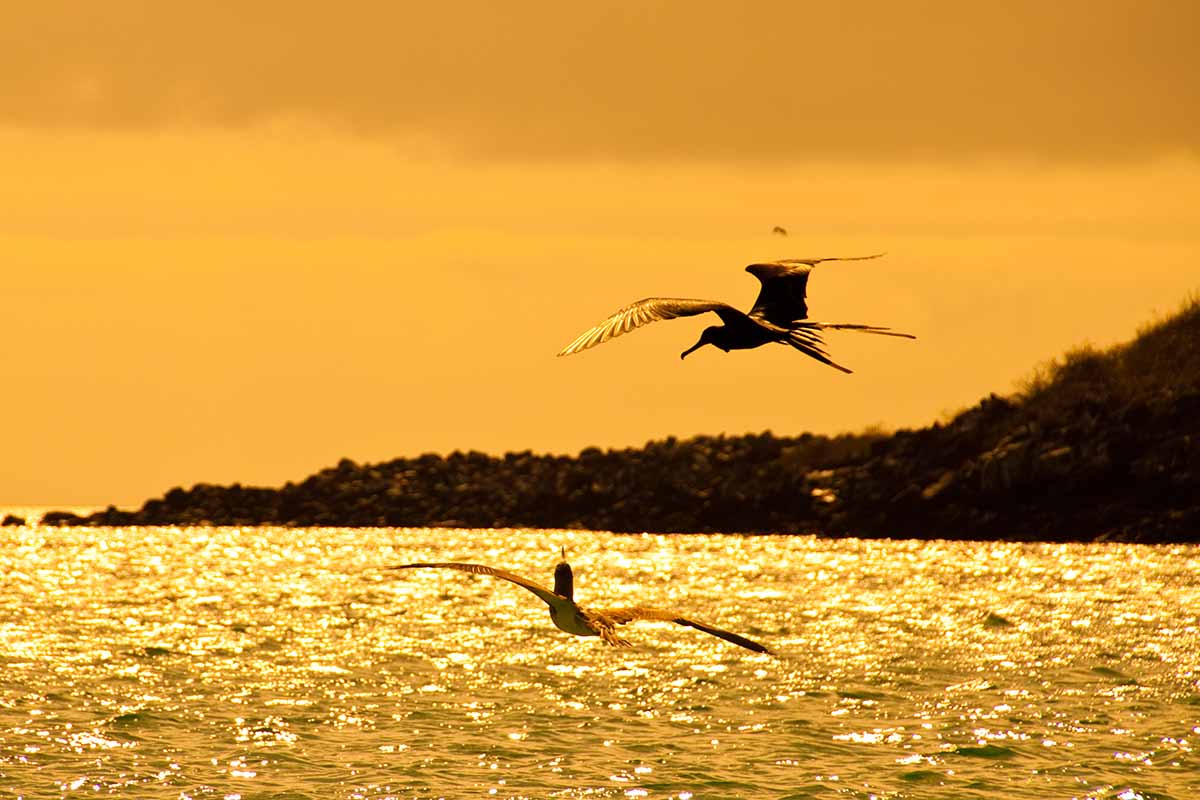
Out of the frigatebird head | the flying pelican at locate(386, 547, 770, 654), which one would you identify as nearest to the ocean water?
the flying pelican at locate(386, 547, 770, 654)

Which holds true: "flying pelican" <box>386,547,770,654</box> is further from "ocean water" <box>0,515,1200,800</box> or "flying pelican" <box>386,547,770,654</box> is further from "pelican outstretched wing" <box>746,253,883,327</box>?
"ocean water" <box>0,515,1200,800</box>

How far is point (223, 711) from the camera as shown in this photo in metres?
26.8

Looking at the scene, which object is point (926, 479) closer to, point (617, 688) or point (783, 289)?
point (617, 688)

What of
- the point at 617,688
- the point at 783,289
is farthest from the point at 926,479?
the point at 783,289

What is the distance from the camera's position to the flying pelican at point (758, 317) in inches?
479

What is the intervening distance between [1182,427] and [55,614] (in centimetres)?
4382

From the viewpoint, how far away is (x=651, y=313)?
1253 cm

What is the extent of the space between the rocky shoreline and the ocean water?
503 inches

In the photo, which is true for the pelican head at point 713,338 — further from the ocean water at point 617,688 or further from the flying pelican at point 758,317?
the ocean water at point 617,688

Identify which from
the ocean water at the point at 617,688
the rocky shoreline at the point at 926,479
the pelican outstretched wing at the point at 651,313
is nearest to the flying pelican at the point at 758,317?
the pelican outstretched wing at the point at 651,313

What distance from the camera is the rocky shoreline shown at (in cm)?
6838

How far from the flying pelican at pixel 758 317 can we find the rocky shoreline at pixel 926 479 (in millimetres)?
54039

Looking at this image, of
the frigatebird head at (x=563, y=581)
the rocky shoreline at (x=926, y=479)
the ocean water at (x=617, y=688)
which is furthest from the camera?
the rocky shoreline at (x=926, y=479)

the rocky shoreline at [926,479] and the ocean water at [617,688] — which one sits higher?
the rocky shoreline at [926,479]
